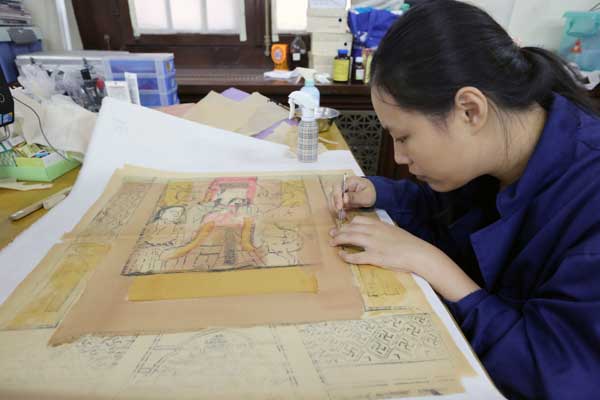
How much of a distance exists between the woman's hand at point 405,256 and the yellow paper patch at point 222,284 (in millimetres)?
81

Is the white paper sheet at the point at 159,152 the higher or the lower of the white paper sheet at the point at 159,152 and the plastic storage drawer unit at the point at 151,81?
the lower

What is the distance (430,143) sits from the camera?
55cm

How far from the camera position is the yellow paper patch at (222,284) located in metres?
0.46

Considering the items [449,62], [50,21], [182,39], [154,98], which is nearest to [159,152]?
[154,98]

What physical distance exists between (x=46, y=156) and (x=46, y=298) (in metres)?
0.47

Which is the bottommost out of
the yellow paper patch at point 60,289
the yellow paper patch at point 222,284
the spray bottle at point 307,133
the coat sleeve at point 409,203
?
the coat sleeve at point 409,203

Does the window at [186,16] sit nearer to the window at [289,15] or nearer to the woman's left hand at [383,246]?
the window at [289,15]

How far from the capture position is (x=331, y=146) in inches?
39.2

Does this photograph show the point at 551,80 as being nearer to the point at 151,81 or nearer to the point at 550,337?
the point at 550,337

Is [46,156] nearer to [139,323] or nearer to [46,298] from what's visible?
[46,298]

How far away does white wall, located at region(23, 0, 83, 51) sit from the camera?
1.47 meters

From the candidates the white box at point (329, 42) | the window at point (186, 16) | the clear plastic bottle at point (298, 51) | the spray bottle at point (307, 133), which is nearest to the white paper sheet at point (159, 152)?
the spray bottle at point (307, 133)

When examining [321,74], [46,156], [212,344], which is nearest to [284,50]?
[321,74]

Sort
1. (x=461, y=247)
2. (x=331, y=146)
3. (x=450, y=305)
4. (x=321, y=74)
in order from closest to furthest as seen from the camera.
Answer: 1. (x=450, y=305)
2. (x=461, y=247)
3. (x=331, y=146)
4. (x=321, y=74)
